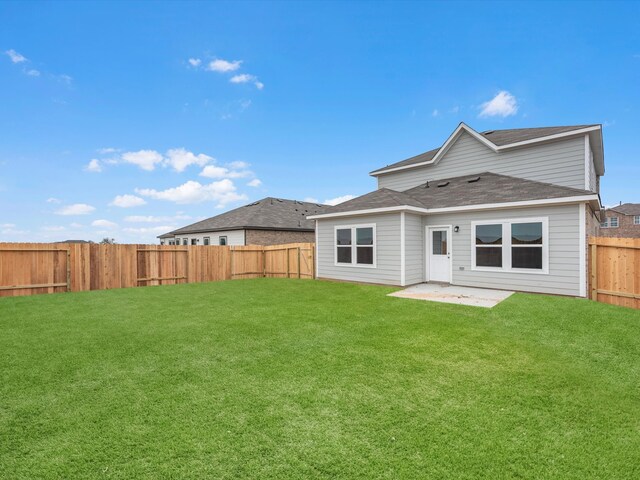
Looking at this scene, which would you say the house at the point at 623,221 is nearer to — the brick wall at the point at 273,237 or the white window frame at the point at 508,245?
the brick wall at the point at 273,237

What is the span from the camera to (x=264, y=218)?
2234cm

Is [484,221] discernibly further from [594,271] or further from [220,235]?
[220,235]

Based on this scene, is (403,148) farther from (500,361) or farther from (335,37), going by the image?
(500,361)

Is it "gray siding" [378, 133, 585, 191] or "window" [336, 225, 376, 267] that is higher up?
"gray siding" [378, 133, 585, 191]

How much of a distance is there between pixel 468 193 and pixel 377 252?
4003 mm

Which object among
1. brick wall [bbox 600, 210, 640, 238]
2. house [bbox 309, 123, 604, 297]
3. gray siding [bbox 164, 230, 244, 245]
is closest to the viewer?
house [bbox 309, 123, 604, 297]

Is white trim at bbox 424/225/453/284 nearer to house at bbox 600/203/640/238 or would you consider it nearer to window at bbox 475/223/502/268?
window at bbox 475/223/502/268

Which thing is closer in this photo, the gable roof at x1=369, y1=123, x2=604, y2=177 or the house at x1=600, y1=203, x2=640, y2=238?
the gable roof at x1=369, y1=123, x2=604, y2=177

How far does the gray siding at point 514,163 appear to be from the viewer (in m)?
11.4

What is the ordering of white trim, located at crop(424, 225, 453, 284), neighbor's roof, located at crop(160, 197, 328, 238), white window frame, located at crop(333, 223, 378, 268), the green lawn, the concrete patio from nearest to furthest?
the green lawn → the concrete patio → white trim, located at crop(424, 225, 453, 284) → white window frame, located at crop(333, 223, 378, 268) → neighbor's roof, located at crop(160, 197, 328, 238)

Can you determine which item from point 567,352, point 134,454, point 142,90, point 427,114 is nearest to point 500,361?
point 567,352

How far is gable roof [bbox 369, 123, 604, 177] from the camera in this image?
37.5ft

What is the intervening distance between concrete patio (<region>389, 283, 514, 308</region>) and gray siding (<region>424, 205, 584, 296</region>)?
0.43m

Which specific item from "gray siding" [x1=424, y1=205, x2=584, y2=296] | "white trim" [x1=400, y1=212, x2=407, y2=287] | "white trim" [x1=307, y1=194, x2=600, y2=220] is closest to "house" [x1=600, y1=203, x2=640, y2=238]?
"gray siding" [x1=424, y1=205, x2=584, y2=296]
